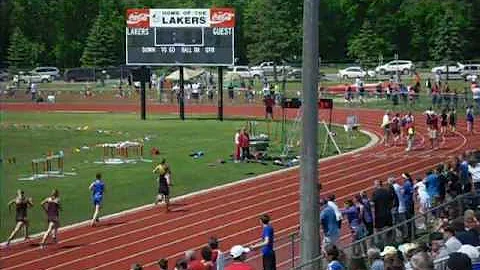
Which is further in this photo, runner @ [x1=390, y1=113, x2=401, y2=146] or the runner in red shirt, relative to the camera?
runner @ [x1=390, y1=113, x2=401, y2=146]

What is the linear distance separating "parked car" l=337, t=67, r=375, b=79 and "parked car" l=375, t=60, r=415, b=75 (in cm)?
83

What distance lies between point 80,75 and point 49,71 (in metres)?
3.45

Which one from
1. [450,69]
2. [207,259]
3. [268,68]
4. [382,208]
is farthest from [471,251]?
[268,68]

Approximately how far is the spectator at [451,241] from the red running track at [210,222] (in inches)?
168

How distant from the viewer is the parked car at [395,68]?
3078 inches

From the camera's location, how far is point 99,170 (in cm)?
3400

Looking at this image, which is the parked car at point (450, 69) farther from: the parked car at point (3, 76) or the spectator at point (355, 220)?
the spectator at point (355, 220)

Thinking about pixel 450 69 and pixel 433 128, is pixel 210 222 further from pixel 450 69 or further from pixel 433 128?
pixel 450 69

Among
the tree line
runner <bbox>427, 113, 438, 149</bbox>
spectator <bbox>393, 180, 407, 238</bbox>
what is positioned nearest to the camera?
spectator <bbox>393, 180, 407, 238</bbox>

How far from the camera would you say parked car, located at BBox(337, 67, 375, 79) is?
78.0 metres

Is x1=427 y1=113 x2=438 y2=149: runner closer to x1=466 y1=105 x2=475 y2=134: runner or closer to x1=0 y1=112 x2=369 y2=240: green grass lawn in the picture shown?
x1=0 y1=112 x2=369 y2=240: green grass lawn

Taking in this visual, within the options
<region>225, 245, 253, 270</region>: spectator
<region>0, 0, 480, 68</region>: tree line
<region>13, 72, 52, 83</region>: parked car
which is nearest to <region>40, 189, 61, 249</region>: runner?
<region>225, 245, 253, 270</region>: spectator

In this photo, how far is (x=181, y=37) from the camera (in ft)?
168

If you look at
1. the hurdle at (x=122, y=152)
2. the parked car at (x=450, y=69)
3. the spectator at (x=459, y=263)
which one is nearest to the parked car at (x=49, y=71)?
the parked car at (x=450, y=69)
